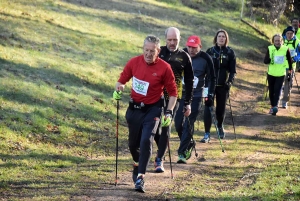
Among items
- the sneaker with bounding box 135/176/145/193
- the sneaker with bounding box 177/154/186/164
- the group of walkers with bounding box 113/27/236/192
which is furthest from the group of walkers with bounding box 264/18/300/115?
the sneaker with bounding box 135/176/145/193

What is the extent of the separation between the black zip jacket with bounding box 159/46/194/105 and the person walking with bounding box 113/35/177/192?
969 millimetres

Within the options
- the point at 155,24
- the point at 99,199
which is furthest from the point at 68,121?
the point at 155,24

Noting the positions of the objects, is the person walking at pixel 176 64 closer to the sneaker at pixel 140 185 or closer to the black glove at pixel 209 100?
the sneaker at pixel 140 185

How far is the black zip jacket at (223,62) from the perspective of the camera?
13.9m

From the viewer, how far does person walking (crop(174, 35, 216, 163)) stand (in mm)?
11719

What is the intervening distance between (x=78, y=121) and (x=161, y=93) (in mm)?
5414

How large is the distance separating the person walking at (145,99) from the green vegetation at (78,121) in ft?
3.22

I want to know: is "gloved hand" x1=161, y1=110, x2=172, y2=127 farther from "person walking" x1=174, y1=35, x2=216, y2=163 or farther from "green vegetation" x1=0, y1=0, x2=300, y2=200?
"person walking" x1=174, y1=35, x2=216, y2=163

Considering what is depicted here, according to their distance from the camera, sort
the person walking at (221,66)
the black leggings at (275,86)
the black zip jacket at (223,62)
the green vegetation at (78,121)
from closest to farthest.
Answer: the green vegetation at (78,121)
the person walking at (221,66)
the black zip jacket at (223,62)
the black leggings at (275,86)

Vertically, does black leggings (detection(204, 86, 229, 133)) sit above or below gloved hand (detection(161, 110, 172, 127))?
below

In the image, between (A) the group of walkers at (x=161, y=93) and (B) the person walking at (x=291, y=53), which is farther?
(B) the person walking at (x=291, y=53)

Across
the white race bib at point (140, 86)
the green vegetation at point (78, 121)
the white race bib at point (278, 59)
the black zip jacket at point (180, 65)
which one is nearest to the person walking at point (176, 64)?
the black zip jacket at point (180, 65)

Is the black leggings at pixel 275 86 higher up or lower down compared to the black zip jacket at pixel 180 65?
lower down

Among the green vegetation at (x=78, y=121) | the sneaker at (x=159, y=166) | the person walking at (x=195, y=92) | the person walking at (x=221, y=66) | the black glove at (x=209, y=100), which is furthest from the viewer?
the person walking at (x=221, y=66)
